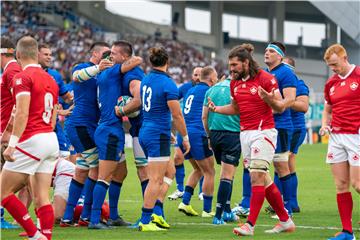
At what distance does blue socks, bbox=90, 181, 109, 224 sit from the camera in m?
12.2

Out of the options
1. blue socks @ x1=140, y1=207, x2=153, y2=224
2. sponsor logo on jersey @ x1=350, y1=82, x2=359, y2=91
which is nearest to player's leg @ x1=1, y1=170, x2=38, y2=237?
blue socks @ x1=140, y1=207, x2=153, y2=224

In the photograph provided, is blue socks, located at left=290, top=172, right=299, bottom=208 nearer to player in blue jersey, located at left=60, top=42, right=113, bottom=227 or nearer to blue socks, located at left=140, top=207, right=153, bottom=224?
blue socks, located at left=140, top=207, right=153, bottom=224

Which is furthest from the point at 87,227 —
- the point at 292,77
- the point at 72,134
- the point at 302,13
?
the point at 302,13

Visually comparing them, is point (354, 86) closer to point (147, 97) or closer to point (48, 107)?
point (147, 97)

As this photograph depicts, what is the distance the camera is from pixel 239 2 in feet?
230

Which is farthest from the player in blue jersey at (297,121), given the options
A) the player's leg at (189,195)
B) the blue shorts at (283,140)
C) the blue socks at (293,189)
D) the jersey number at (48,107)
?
the jersey number at (48,107)

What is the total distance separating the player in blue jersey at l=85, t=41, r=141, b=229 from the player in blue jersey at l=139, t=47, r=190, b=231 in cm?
35

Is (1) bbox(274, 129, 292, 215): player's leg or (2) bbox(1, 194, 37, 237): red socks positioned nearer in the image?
(2) bbox(1, 194, 37, 237): red socks

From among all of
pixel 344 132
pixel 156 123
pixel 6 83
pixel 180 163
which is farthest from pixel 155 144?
pixel 180 163

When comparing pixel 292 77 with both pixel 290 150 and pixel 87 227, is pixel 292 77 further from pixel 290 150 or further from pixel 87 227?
pixel 87 227

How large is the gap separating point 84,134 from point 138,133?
768mm

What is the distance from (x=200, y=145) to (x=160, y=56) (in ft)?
8.73

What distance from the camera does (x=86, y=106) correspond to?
13.0 meters

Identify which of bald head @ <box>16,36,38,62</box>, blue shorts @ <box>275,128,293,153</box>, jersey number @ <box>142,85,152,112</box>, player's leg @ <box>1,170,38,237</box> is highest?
bald head @ <box>16,36,38,62</box>
